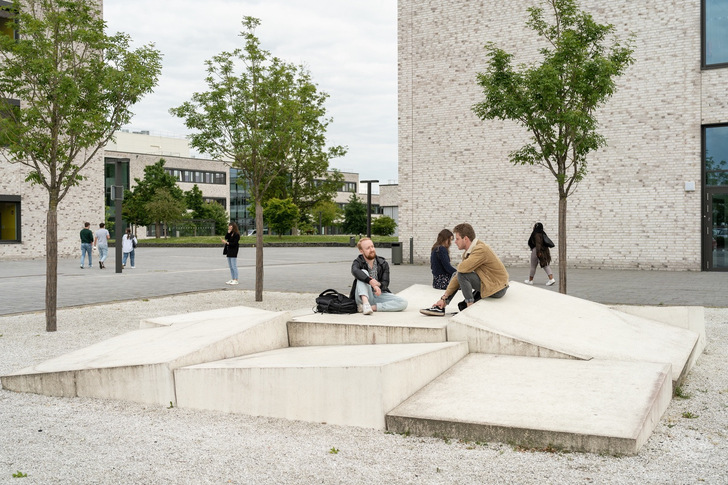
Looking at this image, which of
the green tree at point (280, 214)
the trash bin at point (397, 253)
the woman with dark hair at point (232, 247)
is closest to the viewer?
the woman with dark hair at point (232, 247)

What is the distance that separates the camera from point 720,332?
30.1ft

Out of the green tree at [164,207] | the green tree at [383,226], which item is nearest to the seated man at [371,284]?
the green tree at [383,226]

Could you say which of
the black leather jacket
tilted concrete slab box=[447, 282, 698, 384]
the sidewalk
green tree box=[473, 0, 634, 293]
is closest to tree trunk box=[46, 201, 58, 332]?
the sidewalk

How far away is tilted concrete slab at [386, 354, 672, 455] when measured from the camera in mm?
4379

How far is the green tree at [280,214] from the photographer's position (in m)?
53.1

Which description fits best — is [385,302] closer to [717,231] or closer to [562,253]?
[562,253]

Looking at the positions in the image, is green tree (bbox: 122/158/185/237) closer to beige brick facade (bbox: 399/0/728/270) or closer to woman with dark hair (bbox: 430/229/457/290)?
beige brick facade (bbox: 399/0/728/270)

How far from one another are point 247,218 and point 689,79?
81.5 metres

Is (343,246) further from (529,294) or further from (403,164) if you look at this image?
(529,294)

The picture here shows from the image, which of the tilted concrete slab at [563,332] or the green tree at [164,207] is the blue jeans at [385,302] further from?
the green tree at [164,207]

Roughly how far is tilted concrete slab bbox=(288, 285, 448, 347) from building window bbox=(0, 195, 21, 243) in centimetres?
2544

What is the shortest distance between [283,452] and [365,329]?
256 cm

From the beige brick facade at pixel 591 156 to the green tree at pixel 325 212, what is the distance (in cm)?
3421

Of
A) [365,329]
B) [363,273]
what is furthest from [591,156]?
[365,329]
